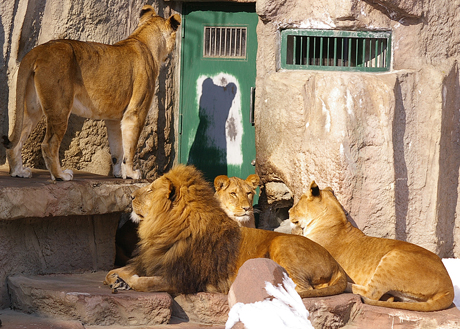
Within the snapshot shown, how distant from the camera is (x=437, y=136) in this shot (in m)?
6.86

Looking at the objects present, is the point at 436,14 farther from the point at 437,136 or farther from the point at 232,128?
the point at 232,128

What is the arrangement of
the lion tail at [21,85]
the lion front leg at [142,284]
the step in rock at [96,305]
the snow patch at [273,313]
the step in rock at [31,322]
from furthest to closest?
the lion tail at [21,85]
the lion front leg at [142,284]
the step in rock at [96,305]
the step in rock at [31,322]
the snow patch at [273,313]

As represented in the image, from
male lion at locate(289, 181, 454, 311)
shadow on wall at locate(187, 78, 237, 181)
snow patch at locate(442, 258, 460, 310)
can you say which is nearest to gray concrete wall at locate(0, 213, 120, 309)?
shadow on wall at locate(187, 78, 237, 181)

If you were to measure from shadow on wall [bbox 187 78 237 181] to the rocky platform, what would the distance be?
3228 millimetres

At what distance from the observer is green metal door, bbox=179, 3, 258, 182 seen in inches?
316

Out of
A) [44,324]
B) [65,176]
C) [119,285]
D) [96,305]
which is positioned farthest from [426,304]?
[65,176]

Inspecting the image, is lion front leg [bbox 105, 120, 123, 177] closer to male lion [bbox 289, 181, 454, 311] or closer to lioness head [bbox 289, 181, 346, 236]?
lioness head [bbox 289, 181, 346, 236]

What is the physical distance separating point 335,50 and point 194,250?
3.18 meters

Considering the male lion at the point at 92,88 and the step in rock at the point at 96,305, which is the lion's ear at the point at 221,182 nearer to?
the male lion at the point at 92,88

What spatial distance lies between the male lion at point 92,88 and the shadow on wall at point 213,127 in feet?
4.16

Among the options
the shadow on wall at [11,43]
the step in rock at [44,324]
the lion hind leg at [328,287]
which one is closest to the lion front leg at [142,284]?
the step in rock at [44,324]

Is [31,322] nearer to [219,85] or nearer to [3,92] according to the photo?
[3,92]

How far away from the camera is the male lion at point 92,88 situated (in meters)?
5.73

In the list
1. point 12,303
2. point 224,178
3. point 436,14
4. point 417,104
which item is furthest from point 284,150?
point 12,303
